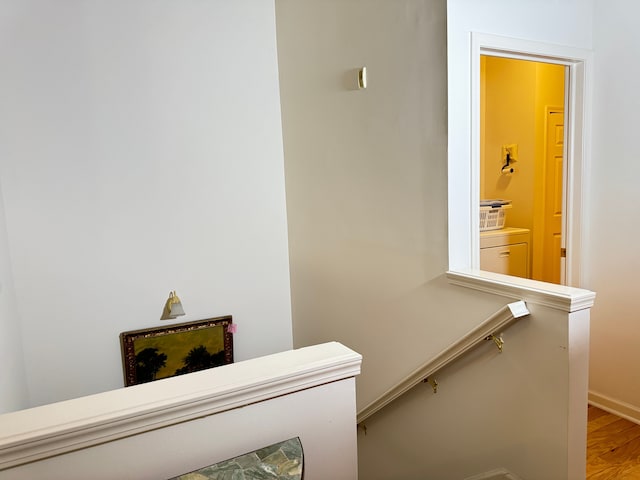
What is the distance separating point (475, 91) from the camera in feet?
7.89

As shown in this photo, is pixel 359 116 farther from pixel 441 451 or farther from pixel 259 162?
pixel 441 451

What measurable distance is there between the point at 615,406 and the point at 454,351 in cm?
140

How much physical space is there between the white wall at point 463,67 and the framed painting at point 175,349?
202cm

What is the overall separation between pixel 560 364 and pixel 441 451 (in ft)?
3.21

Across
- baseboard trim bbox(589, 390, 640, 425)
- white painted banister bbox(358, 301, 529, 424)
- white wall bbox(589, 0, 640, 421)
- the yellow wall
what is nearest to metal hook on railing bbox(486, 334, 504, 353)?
white painted banister bbox(358, 301, 529, 424)

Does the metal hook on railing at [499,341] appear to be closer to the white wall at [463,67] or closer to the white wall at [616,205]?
the white wall at [463,67]

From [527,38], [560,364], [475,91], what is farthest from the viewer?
[527,38]

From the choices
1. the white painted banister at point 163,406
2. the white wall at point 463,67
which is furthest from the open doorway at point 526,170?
the white painted banister at point 163,406

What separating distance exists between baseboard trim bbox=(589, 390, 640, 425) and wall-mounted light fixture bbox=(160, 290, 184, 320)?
2.81m

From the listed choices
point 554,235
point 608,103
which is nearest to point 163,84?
point 608,103

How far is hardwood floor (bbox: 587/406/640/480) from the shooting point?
2418 mm

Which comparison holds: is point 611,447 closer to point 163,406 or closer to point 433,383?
point 433,383

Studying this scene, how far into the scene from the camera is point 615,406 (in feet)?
9.66

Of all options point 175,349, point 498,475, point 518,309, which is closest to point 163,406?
point 518,309
